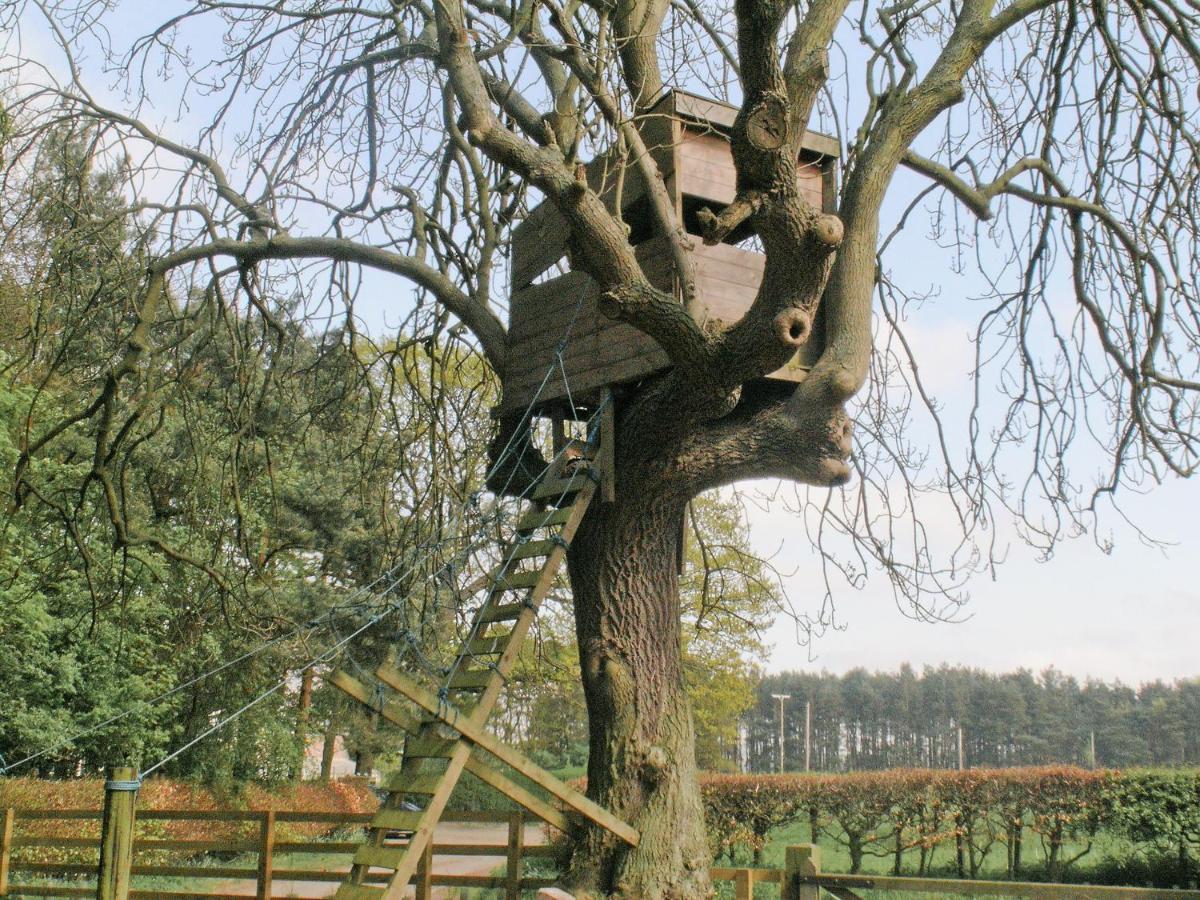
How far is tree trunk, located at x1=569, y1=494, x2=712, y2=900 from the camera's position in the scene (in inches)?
229

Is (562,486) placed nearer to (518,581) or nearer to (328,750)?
(518,581)

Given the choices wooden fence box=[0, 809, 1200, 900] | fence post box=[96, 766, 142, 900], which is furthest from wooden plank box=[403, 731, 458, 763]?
fence post box=[96, 766, 142, 900]

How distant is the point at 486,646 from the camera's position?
585cm

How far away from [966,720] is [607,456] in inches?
2540

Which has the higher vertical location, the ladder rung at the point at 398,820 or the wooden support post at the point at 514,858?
the ladder rung at the point at 398,820

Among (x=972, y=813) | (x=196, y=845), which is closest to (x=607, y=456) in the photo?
(x=196, y=845)

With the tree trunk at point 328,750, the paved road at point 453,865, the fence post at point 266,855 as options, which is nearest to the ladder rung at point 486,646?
the paved road at point 453,865

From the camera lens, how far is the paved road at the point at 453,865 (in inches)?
486

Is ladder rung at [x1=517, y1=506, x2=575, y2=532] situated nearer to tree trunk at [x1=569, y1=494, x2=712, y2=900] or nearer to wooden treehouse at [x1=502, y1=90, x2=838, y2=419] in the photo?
tree trunk at [x1=569, y1=494, x2=712, y2=900]

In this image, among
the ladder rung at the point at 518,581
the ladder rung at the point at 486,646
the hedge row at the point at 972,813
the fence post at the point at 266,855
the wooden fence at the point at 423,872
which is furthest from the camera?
the hedge row at the point at 972,813

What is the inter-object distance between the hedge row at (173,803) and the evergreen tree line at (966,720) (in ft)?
123

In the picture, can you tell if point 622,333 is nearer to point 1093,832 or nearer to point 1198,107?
point 1198,107

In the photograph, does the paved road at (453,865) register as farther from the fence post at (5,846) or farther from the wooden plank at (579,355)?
the wooden plank at (579,355)

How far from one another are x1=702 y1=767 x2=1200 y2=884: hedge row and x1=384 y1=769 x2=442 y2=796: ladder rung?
923 cm
